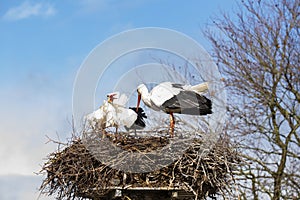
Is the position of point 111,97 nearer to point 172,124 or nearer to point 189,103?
point 172,124

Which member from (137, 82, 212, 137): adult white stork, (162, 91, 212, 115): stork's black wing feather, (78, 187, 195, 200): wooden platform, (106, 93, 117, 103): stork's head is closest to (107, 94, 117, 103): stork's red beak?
(106, 93, 117, 103): stork's head

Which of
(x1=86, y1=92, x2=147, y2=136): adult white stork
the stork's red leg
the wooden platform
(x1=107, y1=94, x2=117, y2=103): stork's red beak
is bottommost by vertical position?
the wooden platform

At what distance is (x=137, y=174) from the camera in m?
5.05

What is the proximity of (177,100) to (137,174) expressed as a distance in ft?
3.25

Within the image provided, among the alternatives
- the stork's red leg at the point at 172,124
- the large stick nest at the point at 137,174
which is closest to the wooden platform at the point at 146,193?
the large stick nest at the point at 137,174

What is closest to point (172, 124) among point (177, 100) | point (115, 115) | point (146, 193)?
point (177, 100)

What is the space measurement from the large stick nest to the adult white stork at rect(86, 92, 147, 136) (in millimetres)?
353

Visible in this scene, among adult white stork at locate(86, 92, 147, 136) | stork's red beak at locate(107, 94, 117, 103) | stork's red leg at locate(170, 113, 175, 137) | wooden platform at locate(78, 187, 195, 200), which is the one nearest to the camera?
wooden platform at locate(78, 187, 195, 200)

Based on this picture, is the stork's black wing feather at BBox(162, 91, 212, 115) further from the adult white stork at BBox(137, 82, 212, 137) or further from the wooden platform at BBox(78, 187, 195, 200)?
the wooden platform at BBox(78, 187, 195, 200)

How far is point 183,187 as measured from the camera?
500cm

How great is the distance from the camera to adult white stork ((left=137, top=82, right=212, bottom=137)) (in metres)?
5.60

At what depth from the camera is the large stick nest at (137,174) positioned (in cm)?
504

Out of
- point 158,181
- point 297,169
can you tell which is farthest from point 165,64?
point 297,169

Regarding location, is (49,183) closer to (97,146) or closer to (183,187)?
(97,146)
